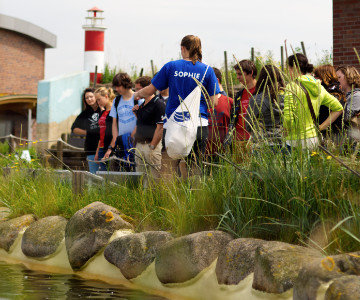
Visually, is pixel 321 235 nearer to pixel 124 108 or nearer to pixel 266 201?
pixel 266 201

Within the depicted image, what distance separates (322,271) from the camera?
3986 millimetres

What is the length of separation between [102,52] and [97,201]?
854 inches

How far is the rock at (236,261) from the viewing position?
4684mm

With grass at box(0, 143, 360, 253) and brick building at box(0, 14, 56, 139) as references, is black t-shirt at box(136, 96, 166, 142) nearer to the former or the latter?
grass at box(0, 143, 360, 253)

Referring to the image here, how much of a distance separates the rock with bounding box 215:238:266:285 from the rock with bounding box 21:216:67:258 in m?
2.18

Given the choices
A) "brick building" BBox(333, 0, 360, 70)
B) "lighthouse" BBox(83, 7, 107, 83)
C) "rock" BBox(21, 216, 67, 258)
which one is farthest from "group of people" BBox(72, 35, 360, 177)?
"lighthouse" BBox(83, 7, 107, 83)

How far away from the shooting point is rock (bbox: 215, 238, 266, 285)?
15.4 ft

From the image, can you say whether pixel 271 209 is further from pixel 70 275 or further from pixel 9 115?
pixel 9 115

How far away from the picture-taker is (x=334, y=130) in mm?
6629

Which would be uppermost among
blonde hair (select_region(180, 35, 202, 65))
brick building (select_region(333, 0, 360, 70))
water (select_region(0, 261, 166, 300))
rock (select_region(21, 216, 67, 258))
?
brick building (select_region(333, 0, 360, 70))

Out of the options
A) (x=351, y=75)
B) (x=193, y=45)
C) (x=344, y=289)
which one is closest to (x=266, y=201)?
(x=344, y=289)

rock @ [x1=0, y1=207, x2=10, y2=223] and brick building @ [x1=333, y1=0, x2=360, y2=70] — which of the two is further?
brick building @ [x1=333, y1=0, x2=360, y2=70]

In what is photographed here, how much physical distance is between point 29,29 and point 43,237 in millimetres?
23816

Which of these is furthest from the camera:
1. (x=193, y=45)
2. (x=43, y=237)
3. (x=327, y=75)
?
(x=43, y=237)
